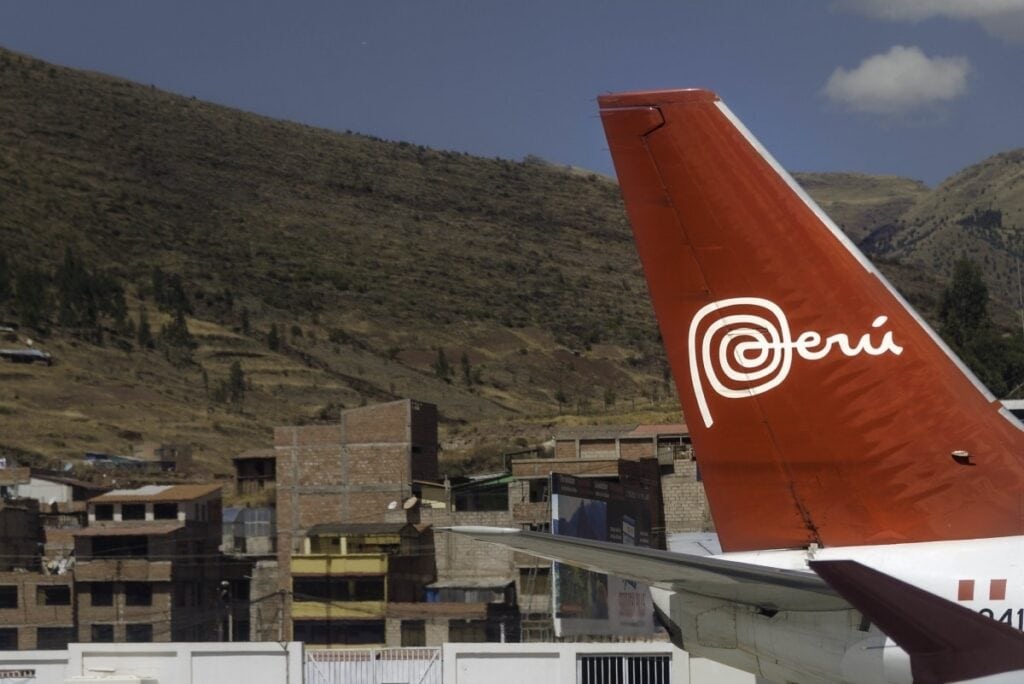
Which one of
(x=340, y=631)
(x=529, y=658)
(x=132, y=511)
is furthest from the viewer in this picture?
(x=132, y=511)

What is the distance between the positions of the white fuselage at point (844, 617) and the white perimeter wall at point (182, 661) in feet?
63.5

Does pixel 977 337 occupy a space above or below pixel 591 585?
above

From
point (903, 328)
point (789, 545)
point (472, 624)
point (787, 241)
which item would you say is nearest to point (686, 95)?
point (787, 241)

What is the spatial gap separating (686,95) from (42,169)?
589ft

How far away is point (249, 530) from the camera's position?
90.4m

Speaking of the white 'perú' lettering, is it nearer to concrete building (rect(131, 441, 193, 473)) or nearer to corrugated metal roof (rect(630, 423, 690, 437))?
corrugated metal roof (rect(630, 423, 690, 437))

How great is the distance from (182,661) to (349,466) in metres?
50.6

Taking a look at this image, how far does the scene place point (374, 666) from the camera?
32031mm

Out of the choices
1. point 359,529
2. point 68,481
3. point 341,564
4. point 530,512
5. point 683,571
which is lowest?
point 683,571

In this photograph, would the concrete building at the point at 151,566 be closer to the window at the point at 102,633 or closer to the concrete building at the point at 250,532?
the window at the point at 102,633

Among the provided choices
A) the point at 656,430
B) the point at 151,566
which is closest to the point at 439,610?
the point at 151,566

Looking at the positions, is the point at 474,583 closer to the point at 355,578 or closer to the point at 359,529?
the point at 355,578

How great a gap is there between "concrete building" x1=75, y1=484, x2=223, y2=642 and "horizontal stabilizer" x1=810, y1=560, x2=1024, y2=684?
2250 inches

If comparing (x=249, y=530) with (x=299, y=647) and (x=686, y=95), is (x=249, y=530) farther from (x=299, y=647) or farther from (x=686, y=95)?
(x=686, y=95)
